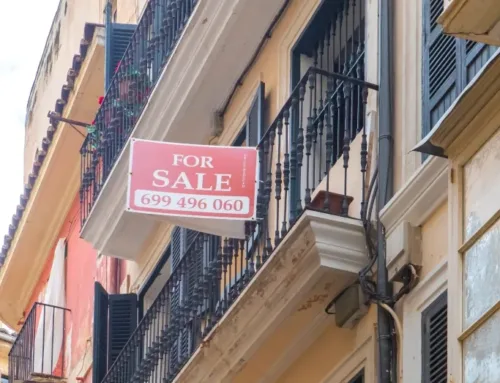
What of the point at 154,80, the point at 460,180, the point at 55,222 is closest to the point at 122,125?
the point at 154,80

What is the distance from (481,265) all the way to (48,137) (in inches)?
532

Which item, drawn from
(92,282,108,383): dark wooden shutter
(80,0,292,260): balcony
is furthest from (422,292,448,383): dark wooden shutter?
(92,282,108,383): dark wooden shutter

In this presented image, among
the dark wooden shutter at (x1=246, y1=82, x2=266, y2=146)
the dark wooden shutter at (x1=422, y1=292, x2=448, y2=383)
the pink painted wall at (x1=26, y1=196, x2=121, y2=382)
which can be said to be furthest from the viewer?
the pink painted wall at (x1=26, y1=196, x2=121, y2=382)

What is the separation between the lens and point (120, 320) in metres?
17.6

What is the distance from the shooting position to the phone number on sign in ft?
40.6

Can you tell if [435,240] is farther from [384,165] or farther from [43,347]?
[43,347]

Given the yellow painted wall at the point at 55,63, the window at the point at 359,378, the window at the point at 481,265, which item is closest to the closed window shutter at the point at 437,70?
the window at the point at 481,265

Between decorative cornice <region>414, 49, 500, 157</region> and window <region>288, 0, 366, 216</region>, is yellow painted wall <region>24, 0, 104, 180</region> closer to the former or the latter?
window <region>288, 0, 366, 216</region>

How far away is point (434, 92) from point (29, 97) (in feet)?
53.4

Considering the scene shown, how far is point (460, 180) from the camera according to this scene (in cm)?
881

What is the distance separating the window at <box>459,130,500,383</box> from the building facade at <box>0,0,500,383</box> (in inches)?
0.5

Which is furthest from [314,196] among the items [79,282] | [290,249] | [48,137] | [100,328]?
[48,137]

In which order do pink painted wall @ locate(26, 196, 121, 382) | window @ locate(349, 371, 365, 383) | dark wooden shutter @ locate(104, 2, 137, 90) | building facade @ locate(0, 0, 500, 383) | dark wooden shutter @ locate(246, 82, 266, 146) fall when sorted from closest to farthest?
1. building facade @ locate(0, 0, 500, 383)
2. window @ locate(349, 371, 365, 383)
3. dark wooden shutter @ locate(246, 82, 266, 146)
4. dark wooden shutter @ locate(104, 2, 137, 90)
5. pink painted wall @ locate(26, 196, 121, 382)

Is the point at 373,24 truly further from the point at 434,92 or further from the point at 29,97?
the point at 29,97
